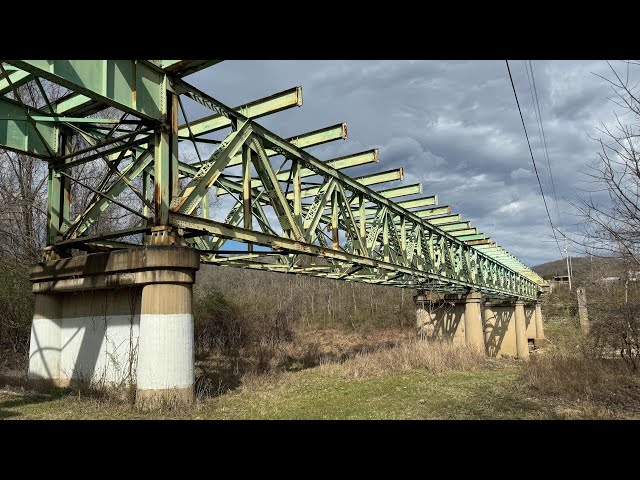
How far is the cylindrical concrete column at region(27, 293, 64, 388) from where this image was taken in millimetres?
9195

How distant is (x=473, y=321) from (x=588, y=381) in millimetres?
13610

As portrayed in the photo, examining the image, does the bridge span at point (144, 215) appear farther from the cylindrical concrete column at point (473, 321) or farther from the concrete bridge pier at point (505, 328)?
the concrete bridge pier at point (505, 328)

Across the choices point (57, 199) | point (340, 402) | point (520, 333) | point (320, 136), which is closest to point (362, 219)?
point (320, 136)

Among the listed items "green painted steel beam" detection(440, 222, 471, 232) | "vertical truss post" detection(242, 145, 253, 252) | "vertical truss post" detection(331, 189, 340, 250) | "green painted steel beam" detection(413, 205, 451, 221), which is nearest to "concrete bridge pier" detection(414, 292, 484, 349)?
"green painted steel beam" detection(440, 222, 471, 232)

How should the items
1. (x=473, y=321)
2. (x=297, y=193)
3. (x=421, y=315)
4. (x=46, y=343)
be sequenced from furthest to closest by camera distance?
1. (x=421, y=315)
2. (x=473, y=321)
3. (x=297, y=193)
4. (x=46, y=343)

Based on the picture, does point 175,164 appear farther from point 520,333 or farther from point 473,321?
point 520,333

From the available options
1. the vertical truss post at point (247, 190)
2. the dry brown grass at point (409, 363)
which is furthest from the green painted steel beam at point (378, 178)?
the dry brown grass at point (409, 363)

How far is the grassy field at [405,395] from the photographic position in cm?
739

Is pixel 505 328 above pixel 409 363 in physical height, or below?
below

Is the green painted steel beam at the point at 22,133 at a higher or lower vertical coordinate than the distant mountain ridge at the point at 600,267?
higher

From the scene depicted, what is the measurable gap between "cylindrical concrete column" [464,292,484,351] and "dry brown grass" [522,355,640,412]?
30.8ft

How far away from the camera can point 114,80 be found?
723 centimetres

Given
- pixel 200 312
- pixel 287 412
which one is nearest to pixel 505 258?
pixel 200 312

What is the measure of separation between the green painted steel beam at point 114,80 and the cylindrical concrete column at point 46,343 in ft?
15.0
